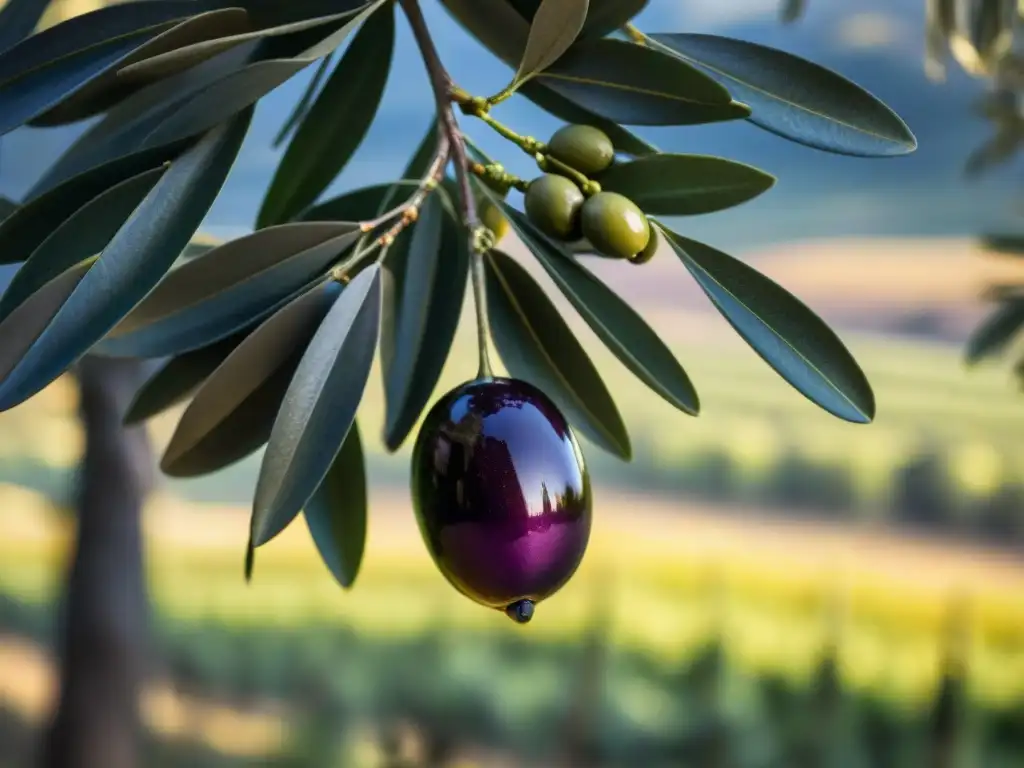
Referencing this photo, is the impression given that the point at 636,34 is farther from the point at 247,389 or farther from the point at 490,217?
the point at 247,389

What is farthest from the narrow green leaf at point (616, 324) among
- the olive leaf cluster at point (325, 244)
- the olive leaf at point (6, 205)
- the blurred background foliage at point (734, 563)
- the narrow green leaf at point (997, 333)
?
the blurred background foliage at point (734, 563)

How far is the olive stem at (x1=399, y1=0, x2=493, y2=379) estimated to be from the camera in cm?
38

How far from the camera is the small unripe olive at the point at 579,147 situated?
0.41m

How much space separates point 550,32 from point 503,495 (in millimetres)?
187

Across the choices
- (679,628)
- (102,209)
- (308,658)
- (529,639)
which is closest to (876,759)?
(679,628)

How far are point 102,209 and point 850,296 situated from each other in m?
1.85

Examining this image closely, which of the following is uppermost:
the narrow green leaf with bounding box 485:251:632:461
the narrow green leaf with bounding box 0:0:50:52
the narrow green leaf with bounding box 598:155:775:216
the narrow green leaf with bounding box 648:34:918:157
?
the narrow green leaf with bounding box 0:0:50:52

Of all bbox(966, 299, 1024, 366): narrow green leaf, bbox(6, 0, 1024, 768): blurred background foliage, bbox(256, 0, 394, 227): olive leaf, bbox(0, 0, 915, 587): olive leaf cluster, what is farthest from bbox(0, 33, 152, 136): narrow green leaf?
bbox(6, 0, 1024, 768): blurred background foliage

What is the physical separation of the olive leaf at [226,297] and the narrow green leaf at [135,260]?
0.14ft

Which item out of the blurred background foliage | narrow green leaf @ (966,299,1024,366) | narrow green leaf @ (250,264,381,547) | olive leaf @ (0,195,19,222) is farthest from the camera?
the blurred background foliage

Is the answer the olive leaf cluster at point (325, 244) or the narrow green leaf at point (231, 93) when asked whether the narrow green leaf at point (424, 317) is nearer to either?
the olive leaf cluster at point (325, 244)

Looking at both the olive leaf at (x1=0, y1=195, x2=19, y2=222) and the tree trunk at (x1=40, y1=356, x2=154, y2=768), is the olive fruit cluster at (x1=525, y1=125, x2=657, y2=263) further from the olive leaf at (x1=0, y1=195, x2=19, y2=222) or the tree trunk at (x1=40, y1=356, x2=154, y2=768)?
the tree trunk at (x1=40, y1=356, x2=154, y2=768)

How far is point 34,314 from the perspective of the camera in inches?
14.1

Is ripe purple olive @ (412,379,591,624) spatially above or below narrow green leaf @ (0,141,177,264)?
below
